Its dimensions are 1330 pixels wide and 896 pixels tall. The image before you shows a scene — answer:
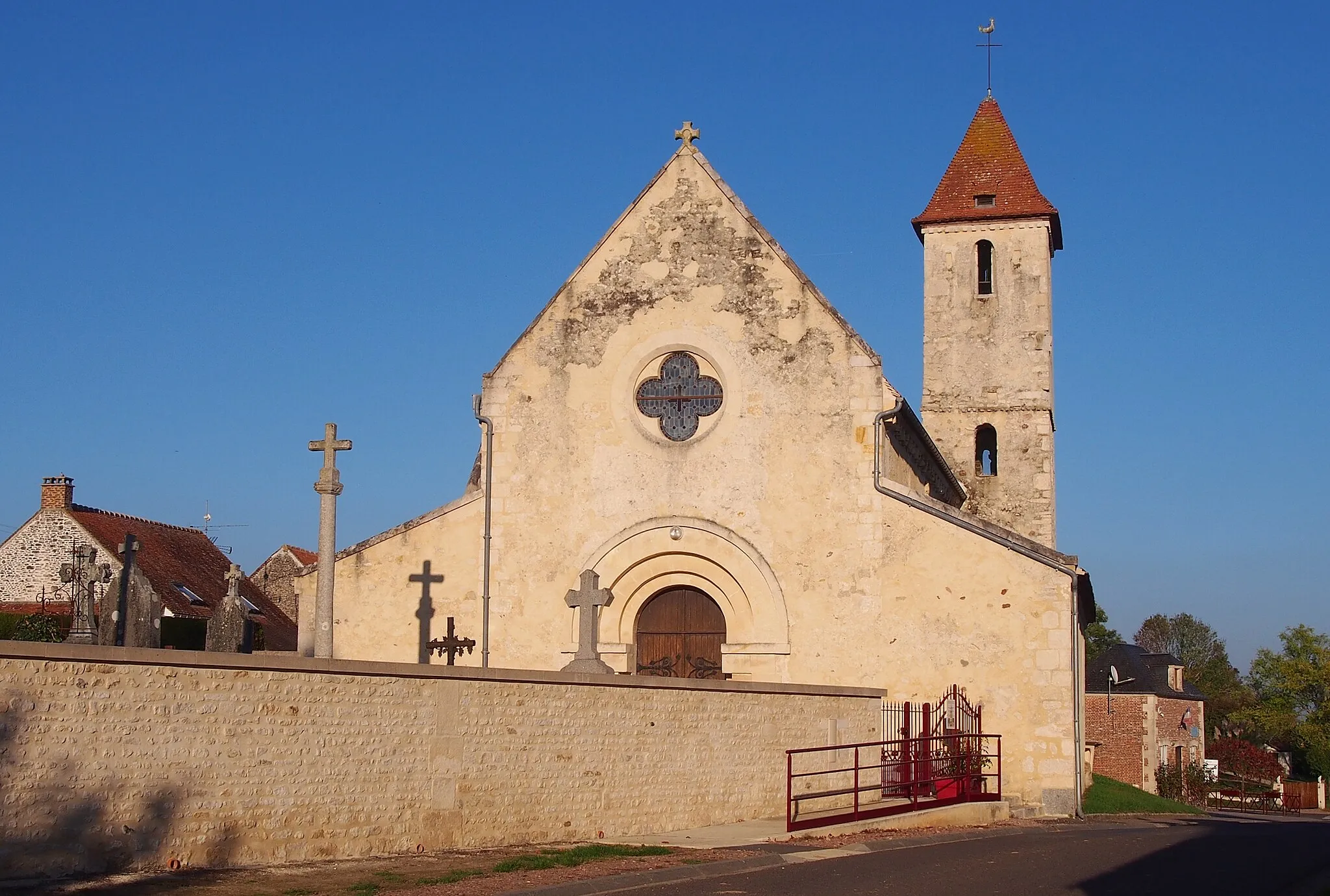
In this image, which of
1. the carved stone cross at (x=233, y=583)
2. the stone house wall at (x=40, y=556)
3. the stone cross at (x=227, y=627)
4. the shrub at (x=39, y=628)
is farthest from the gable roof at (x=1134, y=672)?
the stone cross at (x=227, y=627)

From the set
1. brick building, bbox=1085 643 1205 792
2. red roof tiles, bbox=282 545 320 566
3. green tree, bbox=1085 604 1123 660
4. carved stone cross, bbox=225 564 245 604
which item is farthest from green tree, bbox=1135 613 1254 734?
carved stone cross, bbox=225 564 245 604

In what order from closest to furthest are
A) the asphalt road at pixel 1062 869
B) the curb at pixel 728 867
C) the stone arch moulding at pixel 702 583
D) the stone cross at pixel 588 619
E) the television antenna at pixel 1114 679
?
the curb at pixel 728 867 < the asphalt road at pixel 1062 869 < the stone cross at pixel 588 619 < the stone arch moulding at pixel 702 583 < the television antenna at pixel 1114 679

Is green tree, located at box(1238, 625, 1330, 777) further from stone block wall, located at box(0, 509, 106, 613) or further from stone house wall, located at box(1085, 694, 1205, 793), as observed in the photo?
stone block wall, located at box(0, 509, 106, 613)

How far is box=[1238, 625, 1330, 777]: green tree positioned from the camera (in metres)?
66.1

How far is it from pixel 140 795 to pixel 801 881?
5203 mm

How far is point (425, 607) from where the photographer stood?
21.8 meters

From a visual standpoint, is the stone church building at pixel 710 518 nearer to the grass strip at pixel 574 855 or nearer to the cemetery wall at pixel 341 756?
the cemetery wall at pixel 341 756

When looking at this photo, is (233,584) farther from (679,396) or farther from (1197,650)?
(1197,650)

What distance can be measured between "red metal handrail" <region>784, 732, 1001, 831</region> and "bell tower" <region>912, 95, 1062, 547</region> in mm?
9967

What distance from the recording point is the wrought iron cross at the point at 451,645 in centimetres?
2131

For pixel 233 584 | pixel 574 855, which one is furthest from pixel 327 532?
pixel 574 855

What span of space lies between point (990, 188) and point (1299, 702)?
51191mm

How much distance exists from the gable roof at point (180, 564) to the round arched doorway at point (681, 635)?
15972mm

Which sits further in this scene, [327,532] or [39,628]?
[39,628]
